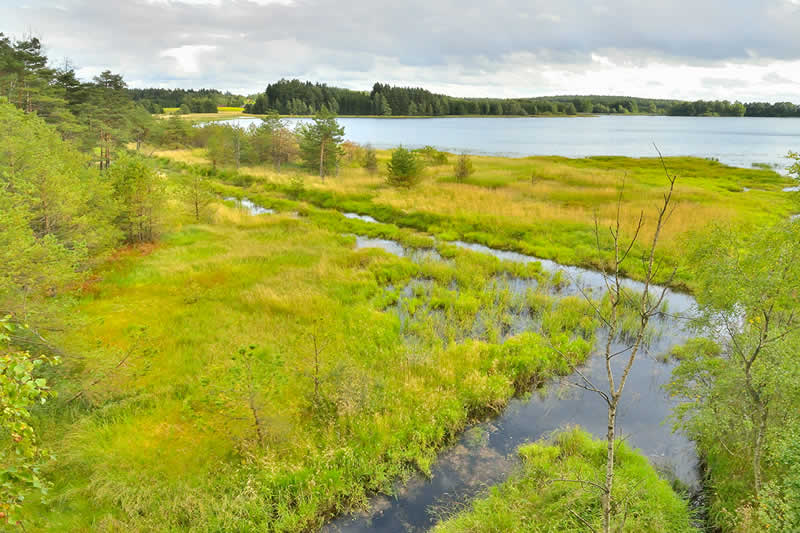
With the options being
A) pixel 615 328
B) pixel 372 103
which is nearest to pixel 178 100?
pixel 372 103

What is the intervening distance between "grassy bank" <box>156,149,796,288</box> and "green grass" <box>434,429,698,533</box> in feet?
36.2

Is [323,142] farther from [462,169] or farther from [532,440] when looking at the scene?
[532,440]

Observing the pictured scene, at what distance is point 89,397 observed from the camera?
964 centimetres

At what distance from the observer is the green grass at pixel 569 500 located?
699 cm

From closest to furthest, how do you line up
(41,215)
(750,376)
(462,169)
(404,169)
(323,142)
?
(750,376) < (41,215) < (404,169) < (462,169) < (323,142)

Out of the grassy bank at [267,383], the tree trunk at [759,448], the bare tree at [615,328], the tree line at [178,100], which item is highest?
the tree line at [178,100]

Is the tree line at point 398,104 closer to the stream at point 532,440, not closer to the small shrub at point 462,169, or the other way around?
the small shrub at point 462,169

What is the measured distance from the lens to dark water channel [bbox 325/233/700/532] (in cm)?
800

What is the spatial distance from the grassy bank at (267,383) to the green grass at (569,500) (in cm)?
189

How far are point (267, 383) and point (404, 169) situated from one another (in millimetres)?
32706

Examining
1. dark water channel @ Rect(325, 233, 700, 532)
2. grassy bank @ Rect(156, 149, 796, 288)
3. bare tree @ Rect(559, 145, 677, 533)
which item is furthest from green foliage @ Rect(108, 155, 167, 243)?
bare tree @ Rect(559, 145, 677, 533)

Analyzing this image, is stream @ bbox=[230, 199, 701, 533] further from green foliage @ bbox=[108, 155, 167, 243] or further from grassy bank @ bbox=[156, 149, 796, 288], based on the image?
green foliage @ bbox=[108, 155, 167, 243]

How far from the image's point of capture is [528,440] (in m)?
9.74

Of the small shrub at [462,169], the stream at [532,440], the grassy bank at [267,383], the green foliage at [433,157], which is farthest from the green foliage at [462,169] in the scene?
the stream at [532,440]
